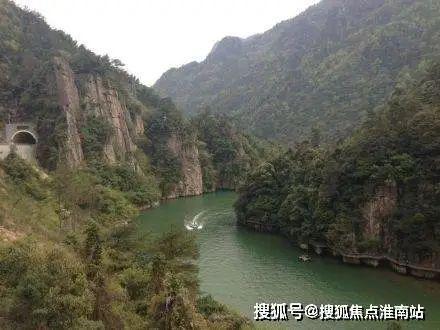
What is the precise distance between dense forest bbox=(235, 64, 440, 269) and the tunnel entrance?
34.7 metres

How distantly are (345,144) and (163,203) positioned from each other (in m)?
36.3

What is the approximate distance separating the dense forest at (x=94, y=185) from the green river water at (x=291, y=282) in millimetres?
4658

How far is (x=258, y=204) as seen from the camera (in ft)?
153

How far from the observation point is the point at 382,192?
114ft

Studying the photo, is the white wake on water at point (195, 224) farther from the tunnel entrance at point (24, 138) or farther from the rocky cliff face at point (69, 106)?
the tunnel entrance at point (24, 138)

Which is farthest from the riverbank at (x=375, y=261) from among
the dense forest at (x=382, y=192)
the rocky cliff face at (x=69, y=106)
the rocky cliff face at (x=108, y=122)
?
the rocky cliff face at (x=108, y=122)

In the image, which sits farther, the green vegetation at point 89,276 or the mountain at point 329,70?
the mountain at point 329,70

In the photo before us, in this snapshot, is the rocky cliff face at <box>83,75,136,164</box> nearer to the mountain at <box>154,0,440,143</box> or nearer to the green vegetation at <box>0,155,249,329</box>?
the green vegetation at <box>0,155,249,329</box>

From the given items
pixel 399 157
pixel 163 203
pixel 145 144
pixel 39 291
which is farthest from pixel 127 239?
pixel 145 144

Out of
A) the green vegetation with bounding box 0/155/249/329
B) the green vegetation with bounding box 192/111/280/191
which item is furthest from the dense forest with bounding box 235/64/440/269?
the green vegetation with bounding box 192/111/280/191

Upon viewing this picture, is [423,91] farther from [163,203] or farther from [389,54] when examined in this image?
[389,54]

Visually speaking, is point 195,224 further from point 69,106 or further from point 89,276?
point 89,276

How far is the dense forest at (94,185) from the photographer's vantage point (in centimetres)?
1520

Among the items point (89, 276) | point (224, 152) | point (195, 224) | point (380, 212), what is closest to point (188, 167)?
point (224, 152)
